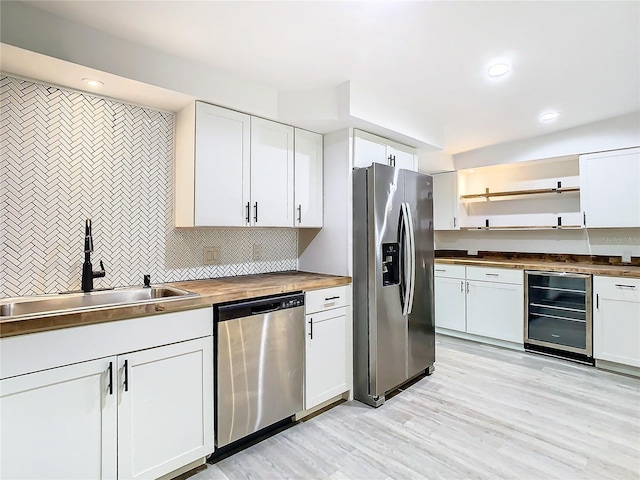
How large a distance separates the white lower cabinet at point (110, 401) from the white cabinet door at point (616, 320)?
356cm

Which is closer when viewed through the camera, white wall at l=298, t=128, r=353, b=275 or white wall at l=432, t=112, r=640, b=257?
white wall at l=298, t=128, r=353, b=275

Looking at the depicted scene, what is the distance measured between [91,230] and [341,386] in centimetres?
208

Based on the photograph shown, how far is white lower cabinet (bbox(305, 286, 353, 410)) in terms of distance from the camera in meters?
2.47

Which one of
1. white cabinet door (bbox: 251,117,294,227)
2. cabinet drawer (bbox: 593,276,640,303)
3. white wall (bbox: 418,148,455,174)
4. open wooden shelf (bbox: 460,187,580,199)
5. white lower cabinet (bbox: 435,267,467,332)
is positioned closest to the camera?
white cabinet door (bbox: 251,117,294,227)

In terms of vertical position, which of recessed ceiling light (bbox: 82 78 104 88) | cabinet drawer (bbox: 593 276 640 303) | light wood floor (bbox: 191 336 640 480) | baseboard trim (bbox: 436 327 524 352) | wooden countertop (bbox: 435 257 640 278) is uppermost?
recessed ceiling light (bbox: 82 78 104 88)

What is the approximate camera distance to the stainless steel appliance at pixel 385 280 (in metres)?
2.69

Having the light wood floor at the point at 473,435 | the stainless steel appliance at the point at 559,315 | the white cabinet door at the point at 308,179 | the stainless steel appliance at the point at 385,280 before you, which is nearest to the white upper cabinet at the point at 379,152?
the stainless steel appliance at the point at 385,280

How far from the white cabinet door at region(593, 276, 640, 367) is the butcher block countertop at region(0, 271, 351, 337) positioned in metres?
2.54

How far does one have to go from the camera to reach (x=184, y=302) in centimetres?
183

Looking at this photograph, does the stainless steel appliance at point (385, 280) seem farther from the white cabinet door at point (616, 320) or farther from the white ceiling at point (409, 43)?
the white cabinet door at point (616, 320)

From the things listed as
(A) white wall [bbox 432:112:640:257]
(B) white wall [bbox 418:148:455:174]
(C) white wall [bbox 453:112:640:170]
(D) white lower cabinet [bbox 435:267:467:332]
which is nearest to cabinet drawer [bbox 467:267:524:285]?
(D) white lower cabinet [bbox 435:267:467:332]

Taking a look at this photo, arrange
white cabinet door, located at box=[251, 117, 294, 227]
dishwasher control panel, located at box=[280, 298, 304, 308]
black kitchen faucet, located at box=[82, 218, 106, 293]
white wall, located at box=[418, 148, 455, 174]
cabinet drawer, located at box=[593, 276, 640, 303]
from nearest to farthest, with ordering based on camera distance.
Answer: black kitchen faucet, located at box=[82, 218, 106, 293], dishwasher control panel, located at box=[280, 298, 304, 308], white cabinet door, located at box=[251, 117, 294, 227], cabinet drawer, located at box=[593, 276, 640, 303], white wall, located at box=[418, 148, 455, 174]

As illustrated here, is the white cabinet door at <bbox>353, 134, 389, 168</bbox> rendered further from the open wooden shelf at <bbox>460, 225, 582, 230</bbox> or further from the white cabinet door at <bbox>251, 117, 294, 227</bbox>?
the open wooden shelf at <bbox>460, 225, 582, 230</bbox>

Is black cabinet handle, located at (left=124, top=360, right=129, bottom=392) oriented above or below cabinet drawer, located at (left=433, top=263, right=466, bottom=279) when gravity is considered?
below
